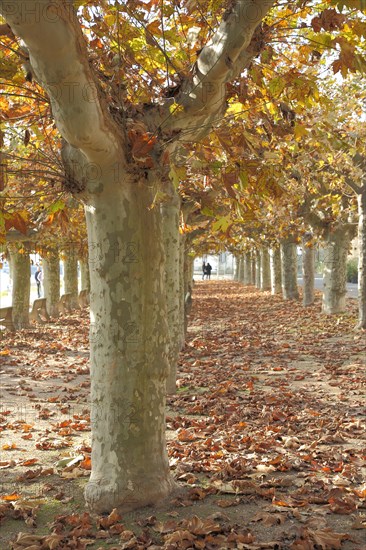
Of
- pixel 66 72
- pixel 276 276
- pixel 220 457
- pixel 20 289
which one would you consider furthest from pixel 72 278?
pixel 66 72

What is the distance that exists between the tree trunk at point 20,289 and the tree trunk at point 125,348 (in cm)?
1565

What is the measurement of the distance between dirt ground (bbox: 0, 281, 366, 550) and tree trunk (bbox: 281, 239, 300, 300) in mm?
15481

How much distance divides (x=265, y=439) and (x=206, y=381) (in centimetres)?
410

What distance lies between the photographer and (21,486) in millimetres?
5527

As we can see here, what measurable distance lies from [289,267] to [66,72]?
26189 millimetres

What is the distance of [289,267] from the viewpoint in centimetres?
2928

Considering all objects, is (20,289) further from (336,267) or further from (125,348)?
(125,348)

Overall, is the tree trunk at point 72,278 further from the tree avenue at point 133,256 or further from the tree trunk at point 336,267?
the tree avenue at point 133,256

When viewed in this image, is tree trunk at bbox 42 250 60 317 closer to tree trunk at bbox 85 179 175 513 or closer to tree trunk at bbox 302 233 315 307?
tree trunk at bbox 302 233 315 307

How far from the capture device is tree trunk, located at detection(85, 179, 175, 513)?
4715 mm

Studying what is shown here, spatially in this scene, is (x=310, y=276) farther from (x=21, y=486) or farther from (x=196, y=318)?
(x=21, y=486)

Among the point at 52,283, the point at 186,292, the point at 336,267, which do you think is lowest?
the point at 186,292

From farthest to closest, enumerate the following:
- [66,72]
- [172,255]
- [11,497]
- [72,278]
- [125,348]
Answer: [72,278], [172,255], [11,497], [125,348], [66,72]

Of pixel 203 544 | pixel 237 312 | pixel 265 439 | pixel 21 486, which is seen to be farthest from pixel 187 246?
pixel 203 544
